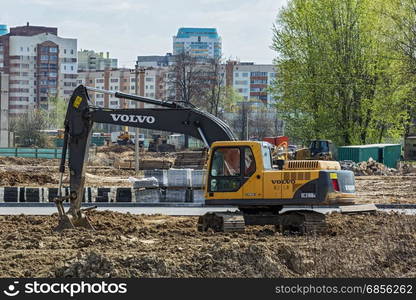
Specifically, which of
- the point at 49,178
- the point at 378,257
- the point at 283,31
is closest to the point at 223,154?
the point at 378,257

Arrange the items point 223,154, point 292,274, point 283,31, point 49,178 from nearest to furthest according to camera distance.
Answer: point 292,274
point 223,154
point 49,178
point 283,31

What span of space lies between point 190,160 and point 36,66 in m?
138

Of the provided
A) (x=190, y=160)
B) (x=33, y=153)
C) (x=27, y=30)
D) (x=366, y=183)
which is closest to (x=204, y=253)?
(x=366, y=183)

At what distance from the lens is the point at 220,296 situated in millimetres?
12906

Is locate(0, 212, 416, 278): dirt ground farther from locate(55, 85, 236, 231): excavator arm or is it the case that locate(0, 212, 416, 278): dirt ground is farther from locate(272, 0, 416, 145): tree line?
locate(272, 0, 416, 145): tree line

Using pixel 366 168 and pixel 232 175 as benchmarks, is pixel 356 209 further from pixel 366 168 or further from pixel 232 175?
pixel 366 168

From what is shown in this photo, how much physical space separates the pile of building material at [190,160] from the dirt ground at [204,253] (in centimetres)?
2478

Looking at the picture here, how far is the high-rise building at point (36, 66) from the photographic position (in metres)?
179

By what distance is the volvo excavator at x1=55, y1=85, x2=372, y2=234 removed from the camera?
20.6 m

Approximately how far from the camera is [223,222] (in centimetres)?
2091

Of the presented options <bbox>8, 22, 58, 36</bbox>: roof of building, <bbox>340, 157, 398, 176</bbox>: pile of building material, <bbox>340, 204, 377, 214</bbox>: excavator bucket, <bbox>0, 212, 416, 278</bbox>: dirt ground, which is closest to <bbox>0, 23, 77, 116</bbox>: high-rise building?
<bbox>8, 22, 58, 36</bbox>: roof of building

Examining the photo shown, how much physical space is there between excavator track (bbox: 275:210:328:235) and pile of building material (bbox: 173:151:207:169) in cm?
2526

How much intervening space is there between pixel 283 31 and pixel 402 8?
918 centimetres

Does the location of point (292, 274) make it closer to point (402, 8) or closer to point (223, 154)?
point (223, 154)
